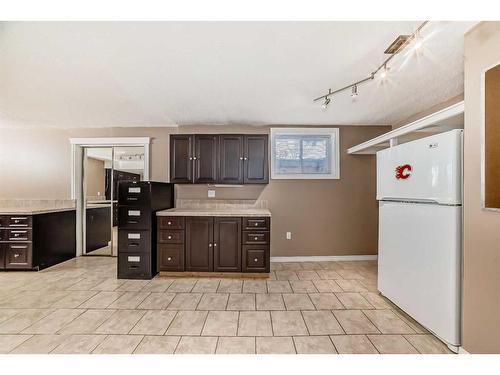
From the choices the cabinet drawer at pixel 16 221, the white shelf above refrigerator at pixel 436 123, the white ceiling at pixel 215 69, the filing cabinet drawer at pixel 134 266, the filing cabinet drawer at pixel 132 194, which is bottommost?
the filing cabinet drawer at pixel 134 266

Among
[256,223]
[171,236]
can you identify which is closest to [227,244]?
[256,223]

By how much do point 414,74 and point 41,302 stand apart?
451 centimetres

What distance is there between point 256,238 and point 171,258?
49.0 inches

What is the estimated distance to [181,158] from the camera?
13.7 feet

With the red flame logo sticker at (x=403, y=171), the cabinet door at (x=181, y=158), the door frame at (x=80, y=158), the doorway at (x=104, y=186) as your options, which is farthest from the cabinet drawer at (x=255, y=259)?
the doorway at (x=104, y=186)

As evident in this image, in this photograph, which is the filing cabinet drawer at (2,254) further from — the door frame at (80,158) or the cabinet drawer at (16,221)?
the door frame at (80,158)

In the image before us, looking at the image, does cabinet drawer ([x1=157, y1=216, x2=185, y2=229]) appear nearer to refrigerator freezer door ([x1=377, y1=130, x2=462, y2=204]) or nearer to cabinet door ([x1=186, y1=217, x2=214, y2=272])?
cabinet door ([x1=186, y1=217, x2=214, y2=272])

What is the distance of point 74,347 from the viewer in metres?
2.05

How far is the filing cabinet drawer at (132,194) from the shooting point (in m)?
3.68

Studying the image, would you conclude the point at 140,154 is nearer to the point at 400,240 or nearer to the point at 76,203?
the point at 76,203

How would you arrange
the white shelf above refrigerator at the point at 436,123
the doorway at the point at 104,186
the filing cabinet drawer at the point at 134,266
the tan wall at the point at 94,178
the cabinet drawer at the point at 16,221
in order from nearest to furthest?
the white shelf above refrigerator at the point at 436,123 < the filing cabinet drawer at the point at 134,266 < the cabinet drawer at the point at 16,221 < the doorway at the point at 104,186 < the tan wall at the point at 94,178

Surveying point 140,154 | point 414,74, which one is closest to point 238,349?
point 414,74

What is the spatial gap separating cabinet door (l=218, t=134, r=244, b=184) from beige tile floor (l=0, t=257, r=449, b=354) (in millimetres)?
1540

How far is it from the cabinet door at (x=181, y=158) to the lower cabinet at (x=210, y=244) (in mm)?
733
